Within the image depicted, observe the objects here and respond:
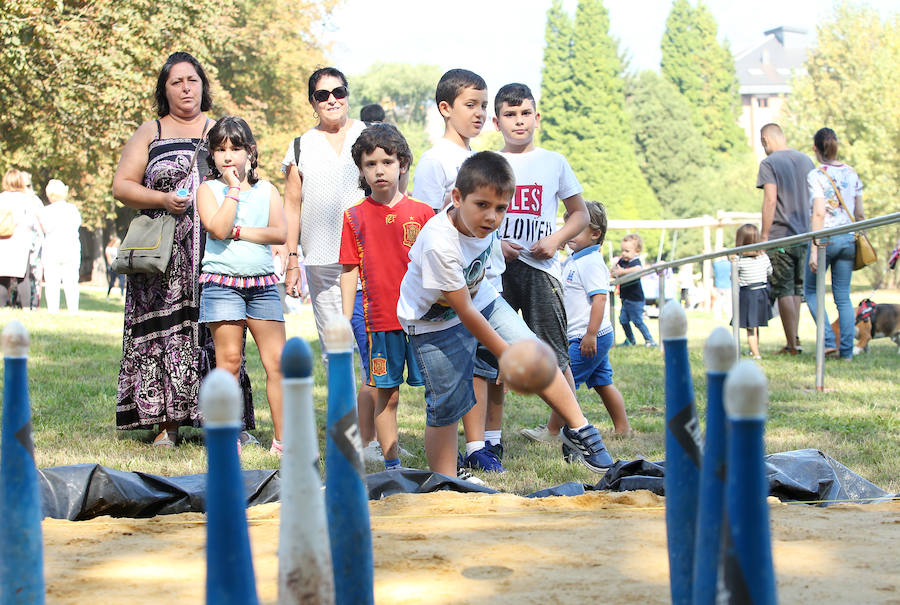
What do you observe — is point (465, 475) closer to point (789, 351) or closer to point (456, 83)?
point (456, 83)

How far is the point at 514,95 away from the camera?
5676mm

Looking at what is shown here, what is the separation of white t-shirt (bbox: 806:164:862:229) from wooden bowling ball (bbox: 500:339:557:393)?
830cm

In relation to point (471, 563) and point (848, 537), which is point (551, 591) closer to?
point (471, 563)

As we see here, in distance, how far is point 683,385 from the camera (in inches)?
93.1

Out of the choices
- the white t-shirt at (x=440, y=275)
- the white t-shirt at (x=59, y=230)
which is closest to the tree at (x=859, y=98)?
the white t-shirt at (x=59, y=230)

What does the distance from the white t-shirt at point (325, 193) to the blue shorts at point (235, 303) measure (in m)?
0.45

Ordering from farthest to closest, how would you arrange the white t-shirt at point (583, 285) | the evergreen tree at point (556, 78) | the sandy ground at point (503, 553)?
1. the evergreen tree at point (556, 78)
2. the white t-shirt at point (583, 285)
3. the sandy ground at point (503, 553)

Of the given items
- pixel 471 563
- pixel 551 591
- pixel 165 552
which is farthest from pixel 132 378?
pixel 551 591

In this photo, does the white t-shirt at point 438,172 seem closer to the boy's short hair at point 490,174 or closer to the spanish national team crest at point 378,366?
the spanish national team crest at point 378,366

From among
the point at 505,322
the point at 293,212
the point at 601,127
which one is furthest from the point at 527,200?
the point at 601,127

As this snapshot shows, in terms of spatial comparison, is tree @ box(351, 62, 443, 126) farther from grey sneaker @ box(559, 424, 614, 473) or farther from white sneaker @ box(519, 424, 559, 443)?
grey sneaker @ box(559, 424, 614, 473)

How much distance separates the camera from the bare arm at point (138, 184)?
5738mm

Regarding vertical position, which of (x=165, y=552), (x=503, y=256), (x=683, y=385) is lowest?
(x=165, y=552)

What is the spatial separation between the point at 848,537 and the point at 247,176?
3800 mm
